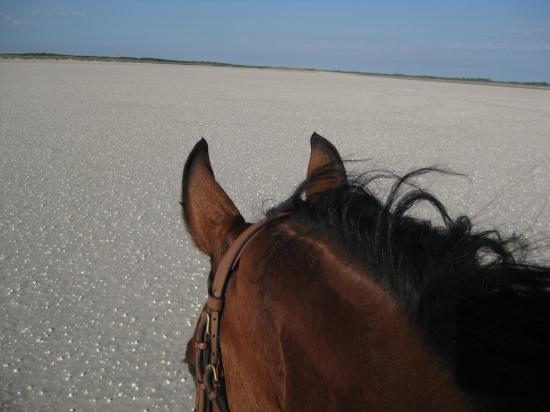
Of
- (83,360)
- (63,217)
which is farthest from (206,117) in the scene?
(83,360)

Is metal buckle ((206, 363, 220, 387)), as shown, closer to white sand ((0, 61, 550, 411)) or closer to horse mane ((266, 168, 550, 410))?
horse mane ((266, 168, 550, 410))

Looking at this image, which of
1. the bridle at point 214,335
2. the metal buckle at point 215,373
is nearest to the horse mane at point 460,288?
the bridle at point 214,335

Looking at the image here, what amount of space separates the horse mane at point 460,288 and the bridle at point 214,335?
0.10 meters

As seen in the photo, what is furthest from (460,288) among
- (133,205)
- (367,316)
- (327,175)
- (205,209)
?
(133,205)

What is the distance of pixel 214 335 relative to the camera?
0.88 metres

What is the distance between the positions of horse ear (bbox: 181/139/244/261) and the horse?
0.04 m

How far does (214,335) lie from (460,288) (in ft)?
1.42

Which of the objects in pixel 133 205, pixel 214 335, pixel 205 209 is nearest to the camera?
pixel 214 335

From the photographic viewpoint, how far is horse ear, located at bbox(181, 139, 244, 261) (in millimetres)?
→ 961

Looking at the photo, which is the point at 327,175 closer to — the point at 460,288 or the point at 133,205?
the point at 460,288

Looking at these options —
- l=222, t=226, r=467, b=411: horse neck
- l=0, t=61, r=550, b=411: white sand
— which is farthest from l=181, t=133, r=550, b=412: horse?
l=0, t=61, r=550, b=411: white sand

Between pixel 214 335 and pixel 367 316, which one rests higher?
pixel 367 316

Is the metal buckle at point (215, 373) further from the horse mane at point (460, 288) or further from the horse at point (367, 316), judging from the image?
the horse mane at point (460, 288)

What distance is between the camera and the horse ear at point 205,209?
3.15 ft
